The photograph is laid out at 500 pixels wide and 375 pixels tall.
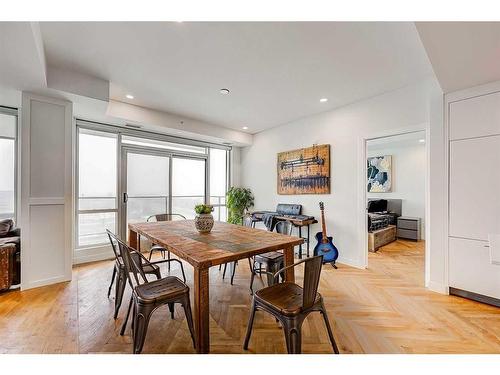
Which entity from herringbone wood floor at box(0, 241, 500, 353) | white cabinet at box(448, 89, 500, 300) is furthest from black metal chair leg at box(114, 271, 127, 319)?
white cabinet at box(448, 89, 500, 300)

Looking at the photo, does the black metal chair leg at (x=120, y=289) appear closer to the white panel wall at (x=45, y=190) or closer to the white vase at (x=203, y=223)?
the white vase at (x=203, y=223)

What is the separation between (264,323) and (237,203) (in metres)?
3.37

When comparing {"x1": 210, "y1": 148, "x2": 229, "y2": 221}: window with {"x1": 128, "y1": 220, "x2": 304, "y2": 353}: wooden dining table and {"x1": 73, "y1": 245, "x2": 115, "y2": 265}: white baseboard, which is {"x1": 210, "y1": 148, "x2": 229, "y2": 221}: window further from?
{"x1": 128, "y1": 220, "x2": 304, "y2": 353}: wooden dining table

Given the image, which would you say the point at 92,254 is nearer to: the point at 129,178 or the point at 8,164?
the point at 129,178

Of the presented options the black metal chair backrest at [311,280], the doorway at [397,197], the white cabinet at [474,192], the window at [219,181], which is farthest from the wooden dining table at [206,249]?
the window at [219,181]

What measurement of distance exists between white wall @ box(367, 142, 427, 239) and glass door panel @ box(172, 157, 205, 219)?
15.1ft

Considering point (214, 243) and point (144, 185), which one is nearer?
point (214, 243)

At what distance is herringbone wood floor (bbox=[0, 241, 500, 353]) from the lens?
1.64m

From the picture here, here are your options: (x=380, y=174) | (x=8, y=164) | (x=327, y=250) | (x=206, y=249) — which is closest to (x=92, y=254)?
(x=8, y=164)

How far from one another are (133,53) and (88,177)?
8.08 feet

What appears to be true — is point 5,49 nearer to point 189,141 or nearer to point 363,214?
point 189,141

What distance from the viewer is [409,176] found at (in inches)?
215
